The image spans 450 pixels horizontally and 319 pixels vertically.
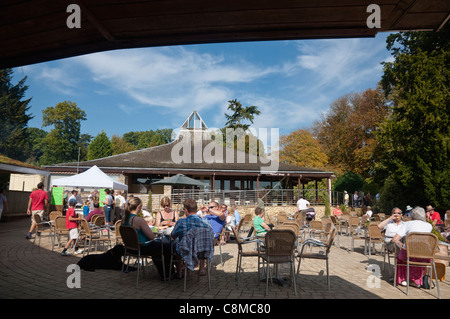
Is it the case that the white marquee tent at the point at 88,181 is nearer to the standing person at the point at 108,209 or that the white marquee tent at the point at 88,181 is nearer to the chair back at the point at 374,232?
the standing person at the point at 108,209

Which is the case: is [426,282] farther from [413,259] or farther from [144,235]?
[144,235]

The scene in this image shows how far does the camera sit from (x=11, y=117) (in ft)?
174

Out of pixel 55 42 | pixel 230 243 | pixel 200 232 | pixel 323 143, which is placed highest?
pixel 323 143

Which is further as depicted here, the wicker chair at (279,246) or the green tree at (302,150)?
the green tree at (302,150)

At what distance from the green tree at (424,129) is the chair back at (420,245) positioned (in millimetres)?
11583

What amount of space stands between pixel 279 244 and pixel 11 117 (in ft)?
202

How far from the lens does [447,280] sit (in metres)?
5.82

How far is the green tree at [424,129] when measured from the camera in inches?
577

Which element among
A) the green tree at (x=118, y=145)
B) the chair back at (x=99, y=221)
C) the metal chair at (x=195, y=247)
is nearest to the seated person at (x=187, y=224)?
the metal chair at (x=195, y=247)

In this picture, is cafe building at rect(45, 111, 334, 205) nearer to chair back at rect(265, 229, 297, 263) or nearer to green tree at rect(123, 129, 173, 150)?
chair back at rect(265, 229, 297, 263)
